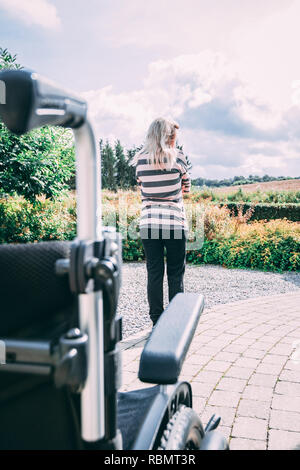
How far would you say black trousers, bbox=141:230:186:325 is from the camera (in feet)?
13.2

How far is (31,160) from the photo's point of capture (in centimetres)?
905

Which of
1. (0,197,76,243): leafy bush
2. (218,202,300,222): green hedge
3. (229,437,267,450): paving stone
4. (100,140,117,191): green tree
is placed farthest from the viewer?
(100,140,117,191): green tree

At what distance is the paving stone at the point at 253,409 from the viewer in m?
2.83

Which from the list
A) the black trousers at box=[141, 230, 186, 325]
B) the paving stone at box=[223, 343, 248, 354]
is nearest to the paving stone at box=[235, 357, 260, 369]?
the paving stone at box=[223, 343, 248, 354]

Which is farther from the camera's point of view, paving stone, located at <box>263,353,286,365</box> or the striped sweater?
the striped sweater

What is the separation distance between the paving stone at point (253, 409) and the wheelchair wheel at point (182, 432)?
4.88 ft

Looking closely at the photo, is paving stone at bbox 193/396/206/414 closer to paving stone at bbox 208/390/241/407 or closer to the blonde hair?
paving stone at bbox 208/390/241/407

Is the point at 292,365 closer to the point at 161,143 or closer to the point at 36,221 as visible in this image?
the point at 161,143

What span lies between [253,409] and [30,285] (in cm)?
240

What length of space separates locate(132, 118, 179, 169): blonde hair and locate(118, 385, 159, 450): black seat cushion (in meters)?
2.63

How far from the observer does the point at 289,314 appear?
17.5ft

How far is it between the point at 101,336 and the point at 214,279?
6989mm

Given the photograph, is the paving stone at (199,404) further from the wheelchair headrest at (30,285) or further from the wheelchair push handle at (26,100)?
the wheelchair push handle at (26,100)
